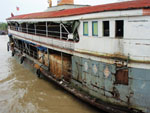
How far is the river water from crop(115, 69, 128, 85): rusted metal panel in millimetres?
2154

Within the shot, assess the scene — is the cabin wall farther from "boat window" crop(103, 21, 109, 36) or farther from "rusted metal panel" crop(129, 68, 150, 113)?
"rusted metal panel" crop(129, 68, 150, 113)

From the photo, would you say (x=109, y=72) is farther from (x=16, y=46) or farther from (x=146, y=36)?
(x=16, y=46)

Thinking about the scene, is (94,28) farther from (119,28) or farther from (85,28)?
(119,28)

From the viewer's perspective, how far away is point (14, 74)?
14.2m

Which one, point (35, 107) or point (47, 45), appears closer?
point (35, 107)

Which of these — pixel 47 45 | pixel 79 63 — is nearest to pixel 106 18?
pixel 79 63

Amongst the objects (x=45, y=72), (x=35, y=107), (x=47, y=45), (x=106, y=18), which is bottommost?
(x=35, y=107)

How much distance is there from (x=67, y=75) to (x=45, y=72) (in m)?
2.28

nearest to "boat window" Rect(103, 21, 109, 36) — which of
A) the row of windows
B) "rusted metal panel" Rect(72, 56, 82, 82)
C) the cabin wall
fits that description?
the row of windows

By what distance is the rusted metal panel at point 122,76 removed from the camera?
6234mm

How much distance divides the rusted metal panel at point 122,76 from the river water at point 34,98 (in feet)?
7.07

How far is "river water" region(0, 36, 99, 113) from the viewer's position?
837 centimetres

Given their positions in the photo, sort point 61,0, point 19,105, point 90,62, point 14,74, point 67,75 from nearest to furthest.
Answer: point 90,62
point 19,105
point 67,75
point 14,74
point 61,0

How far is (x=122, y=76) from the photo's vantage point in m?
6.32
